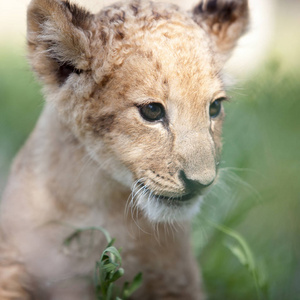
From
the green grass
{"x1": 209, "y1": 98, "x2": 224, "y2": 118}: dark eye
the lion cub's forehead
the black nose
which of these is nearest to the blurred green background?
the green grass

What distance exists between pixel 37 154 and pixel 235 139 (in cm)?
173

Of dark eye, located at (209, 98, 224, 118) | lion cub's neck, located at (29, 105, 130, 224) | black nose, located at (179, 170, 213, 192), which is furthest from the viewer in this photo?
lion cub's neck, located at (29, 105, 130, 224)

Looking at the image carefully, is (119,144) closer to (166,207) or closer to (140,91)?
(140,91)

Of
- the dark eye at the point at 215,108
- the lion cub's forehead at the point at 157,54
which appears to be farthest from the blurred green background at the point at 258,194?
the lion cub's forehead at the point at 157,54

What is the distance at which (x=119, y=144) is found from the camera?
246cm

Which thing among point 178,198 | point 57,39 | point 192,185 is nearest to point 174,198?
point 178,198

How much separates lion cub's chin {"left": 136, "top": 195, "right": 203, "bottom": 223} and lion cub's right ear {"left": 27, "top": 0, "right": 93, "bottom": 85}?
712mm

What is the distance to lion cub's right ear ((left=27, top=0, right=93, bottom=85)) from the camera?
7.98 feet

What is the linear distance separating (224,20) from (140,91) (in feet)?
3.14

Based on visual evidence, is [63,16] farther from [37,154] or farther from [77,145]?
[37,154]

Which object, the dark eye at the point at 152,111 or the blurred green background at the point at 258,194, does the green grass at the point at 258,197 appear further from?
the dark eye at the point at 152,111

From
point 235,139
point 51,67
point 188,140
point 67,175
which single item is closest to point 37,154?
point 67,175

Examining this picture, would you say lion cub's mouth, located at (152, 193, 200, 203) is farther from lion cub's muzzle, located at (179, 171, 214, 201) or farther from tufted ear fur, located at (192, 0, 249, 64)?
tufted ear fur, located at (192, 0, 249, 64)

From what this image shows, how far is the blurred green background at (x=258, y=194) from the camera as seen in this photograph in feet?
11.6
